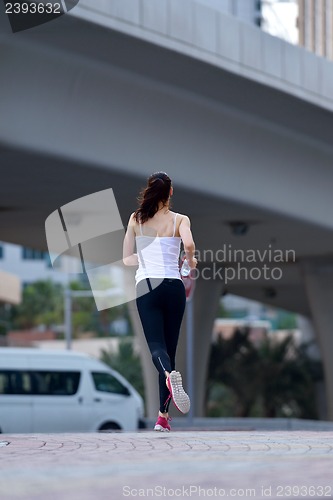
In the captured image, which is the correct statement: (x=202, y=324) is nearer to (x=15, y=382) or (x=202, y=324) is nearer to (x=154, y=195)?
(x=15, y=382)

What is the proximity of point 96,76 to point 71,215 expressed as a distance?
568cm

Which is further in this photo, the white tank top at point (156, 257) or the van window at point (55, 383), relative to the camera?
the van window at point (55, 383)

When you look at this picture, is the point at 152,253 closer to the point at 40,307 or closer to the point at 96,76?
the point at 96,76

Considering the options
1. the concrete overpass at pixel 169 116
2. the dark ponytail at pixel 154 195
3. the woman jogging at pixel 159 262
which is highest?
the concrete overpass at pixel 169 116

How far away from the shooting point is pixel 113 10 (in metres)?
13.7

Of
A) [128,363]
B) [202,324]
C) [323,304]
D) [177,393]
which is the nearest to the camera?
[177,393]

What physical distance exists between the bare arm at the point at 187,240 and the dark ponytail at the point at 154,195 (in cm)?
20

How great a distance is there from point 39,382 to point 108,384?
167 centimetres

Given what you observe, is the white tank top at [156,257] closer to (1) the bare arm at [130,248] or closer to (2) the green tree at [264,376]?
(1) the bare arm at [130,248]

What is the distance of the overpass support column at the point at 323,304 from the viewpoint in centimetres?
2923

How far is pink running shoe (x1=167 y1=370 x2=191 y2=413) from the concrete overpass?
626 cm

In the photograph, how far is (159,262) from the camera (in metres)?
8.36

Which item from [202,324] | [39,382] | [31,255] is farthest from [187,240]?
[31,255]

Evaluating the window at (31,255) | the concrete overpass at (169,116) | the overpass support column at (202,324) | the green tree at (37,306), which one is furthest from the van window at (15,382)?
the window at (31,255)
